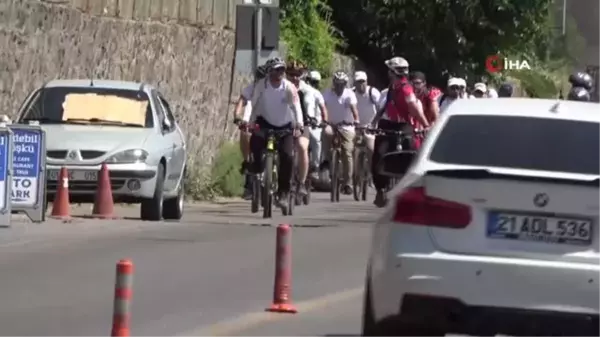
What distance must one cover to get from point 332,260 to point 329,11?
2266 cm

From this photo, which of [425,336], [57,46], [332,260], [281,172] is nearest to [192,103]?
[57,46]

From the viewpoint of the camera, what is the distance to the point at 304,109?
24.9 m

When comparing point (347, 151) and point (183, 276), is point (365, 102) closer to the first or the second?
point (347, 151)

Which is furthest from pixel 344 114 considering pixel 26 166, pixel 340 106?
pixel 26 166

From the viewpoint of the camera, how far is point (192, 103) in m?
27.6

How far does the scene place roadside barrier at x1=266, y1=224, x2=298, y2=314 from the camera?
12133 mm

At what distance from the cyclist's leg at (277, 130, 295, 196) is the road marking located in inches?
301

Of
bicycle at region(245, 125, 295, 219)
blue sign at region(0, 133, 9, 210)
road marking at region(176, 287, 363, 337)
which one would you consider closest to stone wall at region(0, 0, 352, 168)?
bicycle at region(245, 125, 295, 219)

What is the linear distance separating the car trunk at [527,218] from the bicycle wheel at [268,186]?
12063mm

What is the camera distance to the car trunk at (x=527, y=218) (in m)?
9.31

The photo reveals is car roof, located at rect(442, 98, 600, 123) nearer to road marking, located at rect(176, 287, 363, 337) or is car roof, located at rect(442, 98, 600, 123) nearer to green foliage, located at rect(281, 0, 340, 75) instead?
road marking, located at rect(176, 287, 363, 337)

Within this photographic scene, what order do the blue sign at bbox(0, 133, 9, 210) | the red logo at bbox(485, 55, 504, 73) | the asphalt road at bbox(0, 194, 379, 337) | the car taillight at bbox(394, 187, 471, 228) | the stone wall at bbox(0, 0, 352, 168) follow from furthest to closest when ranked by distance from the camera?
the red logo at bbox(485, 55, 504, 73)
the stone wall at bbox(0, 0, 352, 168)
the blue sign at bbox(0, 133, 9, 210)
the asphalt road at bbox(0, 194, 379, 337)
the car taillight at bbox(394, 187, 471, 228)

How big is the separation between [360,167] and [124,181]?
787 centimetres

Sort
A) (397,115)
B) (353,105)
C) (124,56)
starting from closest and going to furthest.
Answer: (397,115)
(124,56)
(353,105)
